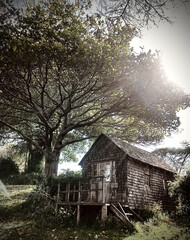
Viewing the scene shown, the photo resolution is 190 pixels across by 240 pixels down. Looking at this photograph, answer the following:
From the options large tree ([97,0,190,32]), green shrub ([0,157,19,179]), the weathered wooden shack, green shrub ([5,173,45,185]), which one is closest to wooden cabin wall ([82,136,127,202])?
the weathered wooden shack

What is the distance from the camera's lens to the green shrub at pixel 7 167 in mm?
27233

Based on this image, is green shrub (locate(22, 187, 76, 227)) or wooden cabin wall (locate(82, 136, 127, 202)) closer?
green shrub (locate(22, 187, 76, 227))

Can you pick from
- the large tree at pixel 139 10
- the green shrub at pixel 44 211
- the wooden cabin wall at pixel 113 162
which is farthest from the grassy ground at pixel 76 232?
the large tree at pixel 139 10

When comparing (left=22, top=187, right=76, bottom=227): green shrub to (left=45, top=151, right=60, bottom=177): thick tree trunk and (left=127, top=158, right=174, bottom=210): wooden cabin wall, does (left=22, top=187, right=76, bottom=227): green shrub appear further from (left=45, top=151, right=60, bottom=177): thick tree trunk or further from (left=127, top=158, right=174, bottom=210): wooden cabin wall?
(left=127, top=158, right=174, bottom=210): wooden cabin wall

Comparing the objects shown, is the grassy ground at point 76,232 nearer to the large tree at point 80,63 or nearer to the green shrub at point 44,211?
the green shrub at point 44,211

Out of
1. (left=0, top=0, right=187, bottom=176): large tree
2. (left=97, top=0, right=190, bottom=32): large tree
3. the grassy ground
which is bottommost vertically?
the grassy ground

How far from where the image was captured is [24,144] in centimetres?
2598

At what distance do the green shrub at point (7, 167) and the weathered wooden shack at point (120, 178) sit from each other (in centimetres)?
1473

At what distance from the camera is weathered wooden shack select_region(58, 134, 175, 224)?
14.3 m

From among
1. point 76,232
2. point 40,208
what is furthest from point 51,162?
point 76,232

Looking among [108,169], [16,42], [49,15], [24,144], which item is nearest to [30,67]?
[16,42]

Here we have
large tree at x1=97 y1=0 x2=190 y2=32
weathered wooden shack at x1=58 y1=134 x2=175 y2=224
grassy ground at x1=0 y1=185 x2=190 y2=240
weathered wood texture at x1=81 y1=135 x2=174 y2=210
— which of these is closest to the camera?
large tree at x1=97 y1=0 x2=190 y2=32

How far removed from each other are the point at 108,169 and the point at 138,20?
13601mm

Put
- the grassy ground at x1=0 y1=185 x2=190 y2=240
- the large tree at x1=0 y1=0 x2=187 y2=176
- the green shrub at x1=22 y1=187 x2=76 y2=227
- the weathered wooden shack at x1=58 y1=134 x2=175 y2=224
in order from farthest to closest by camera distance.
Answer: the weathered wooden shack at x1=58 y1=134 x2=175 y2=224, the green shrub at x1=22 y1=187 x2=76 y2=227, the large tree at x1=0 y1=0 x2=187 y2=176, the grassy ground at x1=0 y1=185 x2=190 y2=240
